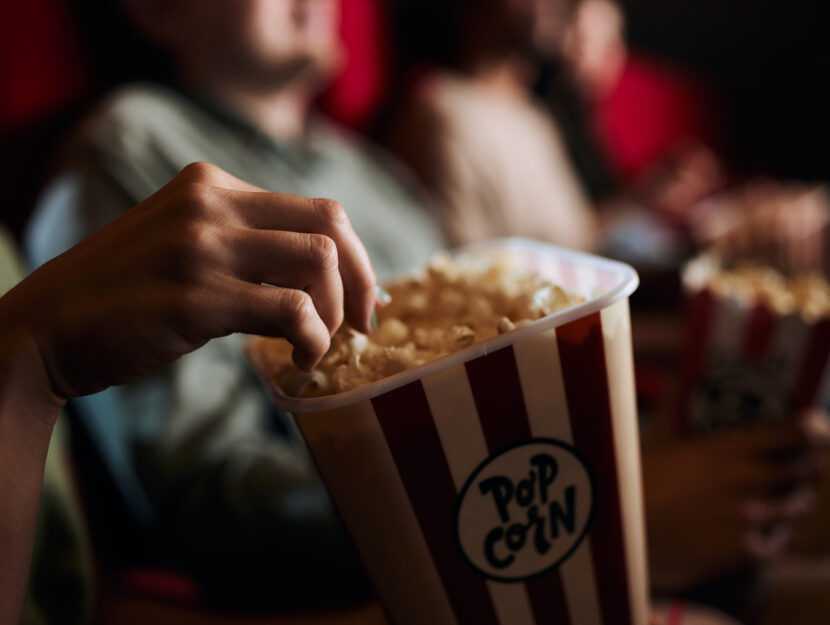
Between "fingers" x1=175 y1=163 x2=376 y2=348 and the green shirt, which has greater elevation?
"fingers" x1=175 y1=163 x2=376 y2=348

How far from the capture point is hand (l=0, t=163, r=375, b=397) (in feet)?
1.04

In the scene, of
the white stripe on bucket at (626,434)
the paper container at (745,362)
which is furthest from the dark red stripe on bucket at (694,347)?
the white stripe on bucket at (626,434)

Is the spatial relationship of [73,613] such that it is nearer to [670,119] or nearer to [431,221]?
[431,221]

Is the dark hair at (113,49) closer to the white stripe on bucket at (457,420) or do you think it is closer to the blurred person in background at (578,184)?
the blurred person in background at (578,184)

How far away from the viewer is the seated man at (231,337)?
67cm

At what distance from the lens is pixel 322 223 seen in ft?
1.18

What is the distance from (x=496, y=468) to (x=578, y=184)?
227 centimetres

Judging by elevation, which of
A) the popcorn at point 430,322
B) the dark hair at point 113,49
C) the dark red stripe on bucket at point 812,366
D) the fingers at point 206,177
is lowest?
the dark red stripe on bucket at point 812,366

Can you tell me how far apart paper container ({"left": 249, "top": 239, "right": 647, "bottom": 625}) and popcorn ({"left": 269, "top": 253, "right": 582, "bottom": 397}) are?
0.02 m

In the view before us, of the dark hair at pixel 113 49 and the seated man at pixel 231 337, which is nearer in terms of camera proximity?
the seated man at pixel 231 337

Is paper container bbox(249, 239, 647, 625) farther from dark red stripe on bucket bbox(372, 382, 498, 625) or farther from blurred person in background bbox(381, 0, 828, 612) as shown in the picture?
blurred person in background bbox(381, 0, 828, 612)

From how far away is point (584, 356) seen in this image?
1.33ft

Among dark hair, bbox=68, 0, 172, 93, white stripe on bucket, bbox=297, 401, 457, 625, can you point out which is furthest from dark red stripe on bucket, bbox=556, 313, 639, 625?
dark hair, bbox=68, 0, 172, 93

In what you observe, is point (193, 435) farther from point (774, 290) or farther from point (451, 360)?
point (774, 290)
